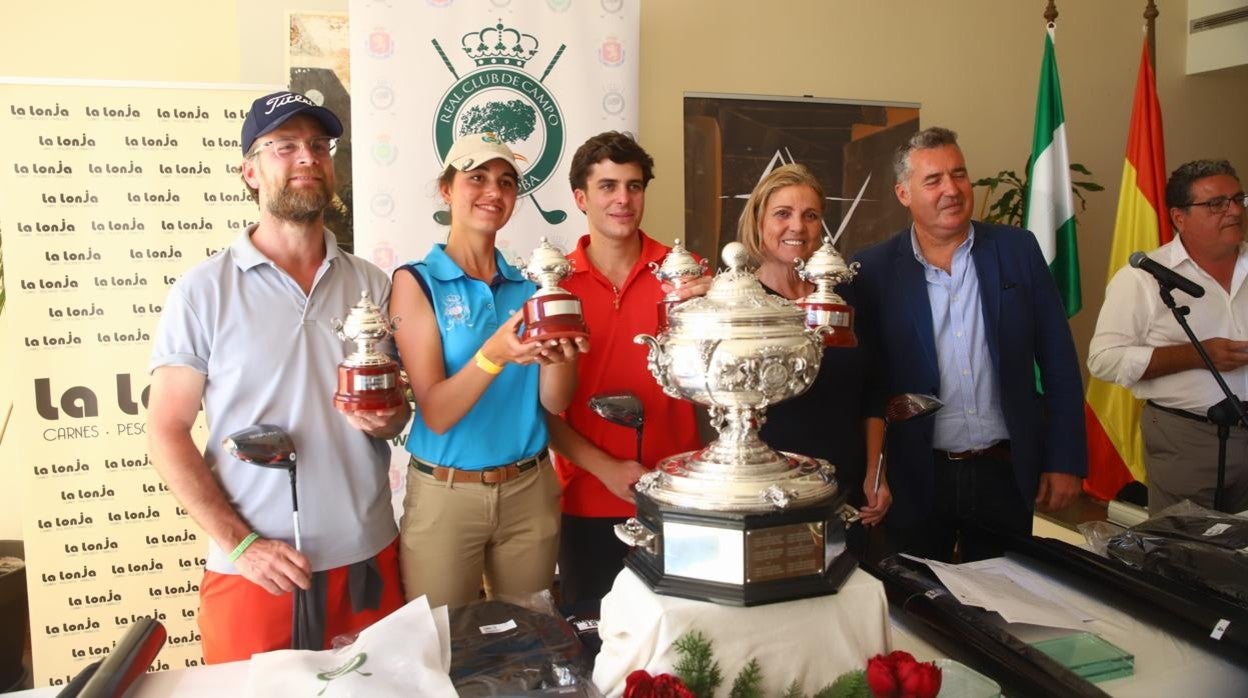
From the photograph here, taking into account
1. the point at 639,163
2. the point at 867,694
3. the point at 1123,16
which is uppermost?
the point at 1123,16

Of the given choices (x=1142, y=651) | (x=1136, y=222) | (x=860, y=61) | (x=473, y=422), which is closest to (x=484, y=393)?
(x=473, y=422)

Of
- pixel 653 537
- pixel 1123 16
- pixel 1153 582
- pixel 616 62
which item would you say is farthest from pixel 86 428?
pixel 1123 16

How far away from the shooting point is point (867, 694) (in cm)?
108

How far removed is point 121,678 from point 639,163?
162cm

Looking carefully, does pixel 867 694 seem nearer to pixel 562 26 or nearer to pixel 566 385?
pixel 566 385

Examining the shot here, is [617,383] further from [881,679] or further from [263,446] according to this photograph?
[881,679]

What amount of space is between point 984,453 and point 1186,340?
1.32 meters

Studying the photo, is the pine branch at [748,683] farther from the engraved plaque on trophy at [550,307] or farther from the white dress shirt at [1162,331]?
the white dress shirt at [1162,331]

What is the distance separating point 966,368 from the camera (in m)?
2.41

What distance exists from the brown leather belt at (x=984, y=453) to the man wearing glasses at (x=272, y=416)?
156 cm

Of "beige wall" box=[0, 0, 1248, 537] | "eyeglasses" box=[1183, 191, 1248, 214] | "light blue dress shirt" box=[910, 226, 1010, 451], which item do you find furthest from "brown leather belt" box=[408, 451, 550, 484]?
"eyeglasses" box=[1183, 191, 1248, 214]

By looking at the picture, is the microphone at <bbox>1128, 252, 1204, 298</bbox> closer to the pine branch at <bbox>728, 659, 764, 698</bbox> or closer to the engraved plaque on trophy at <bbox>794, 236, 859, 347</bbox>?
the engraved plaque on trophy at <bbox>794, 236, 859, 347</bbox>

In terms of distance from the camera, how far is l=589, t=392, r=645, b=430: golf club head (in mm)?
1674

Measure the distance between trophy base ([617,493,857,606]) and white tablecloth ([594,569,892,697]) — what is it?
0.07ft
